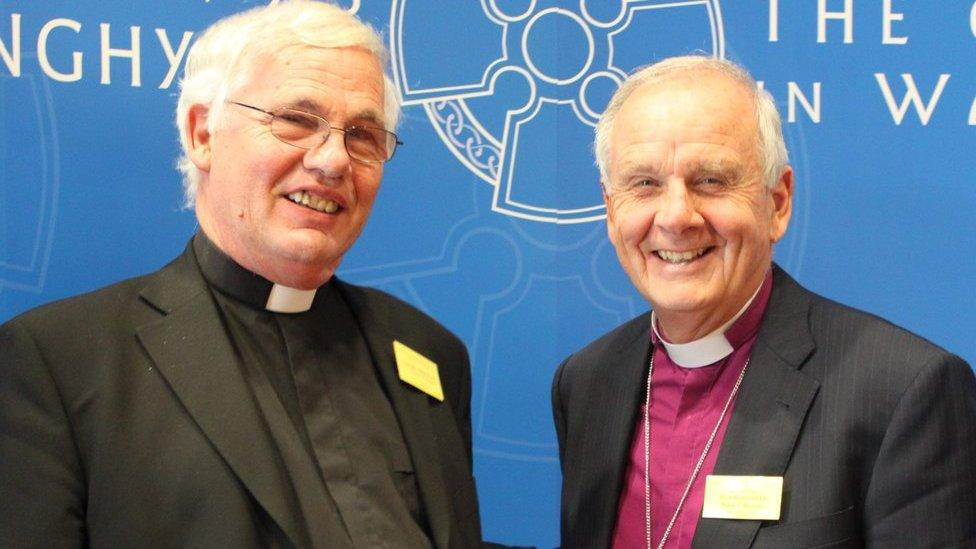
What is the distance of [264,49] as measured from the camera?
253cm

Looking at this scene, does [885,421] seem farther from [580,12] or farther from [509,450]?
[580,12]

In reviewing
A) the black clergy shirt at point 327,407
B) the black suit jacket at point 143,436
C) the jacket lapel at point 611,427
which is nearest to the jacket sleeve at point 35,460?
the black suit jacket at point 143,436

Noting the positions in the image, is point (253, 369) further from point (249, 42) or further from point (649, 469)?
point (649, 469)

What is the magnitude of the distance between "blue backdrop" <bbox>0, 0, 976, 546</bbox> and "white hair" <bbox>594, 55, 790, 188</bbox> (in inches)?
34.3

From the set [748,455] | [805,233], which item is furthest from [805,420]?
[805,233]

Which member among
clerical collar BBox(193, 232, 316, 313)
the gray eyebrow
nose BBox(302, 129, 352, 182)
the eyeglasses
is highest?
the gray eyebrow

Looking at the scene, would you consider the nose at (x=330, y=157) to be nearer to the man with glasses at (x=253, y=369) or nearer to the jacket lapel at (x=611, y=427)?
the man with glasses at (x=253, y=369)

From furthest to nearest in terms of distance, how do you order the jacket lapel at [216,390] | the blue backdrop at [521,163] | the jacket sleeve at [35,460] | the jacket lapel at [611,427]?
1. the blue backdrop at [521,163]
2. the jacket lapel at [611,427]
3. the jacket lapel at [216,390]
4. the jacket sleeve at [35,460]

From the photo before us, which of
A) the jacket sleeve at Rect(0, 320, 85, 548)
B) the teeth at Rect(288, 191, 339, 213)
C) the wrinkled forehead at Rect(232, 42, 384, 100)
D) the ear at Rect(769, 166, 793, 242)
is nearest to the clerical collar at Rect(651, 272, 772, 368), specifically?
the ear at Rect(769, 166, 793, 242)

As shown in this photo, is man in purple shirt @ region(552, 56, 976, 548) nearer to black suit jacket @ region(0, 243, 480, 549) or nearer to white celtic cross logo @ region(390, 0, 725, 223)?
black suit jacket @ region(0, 243, 480, 549)

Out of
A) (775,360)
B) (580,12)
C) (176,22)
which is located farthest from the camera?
(580,12)

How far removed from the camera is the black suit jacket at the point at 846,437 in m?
2.47

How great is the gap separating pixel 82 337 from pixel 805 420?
62.8 inches

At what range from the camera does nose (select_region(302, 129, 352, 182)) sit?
251 cm
